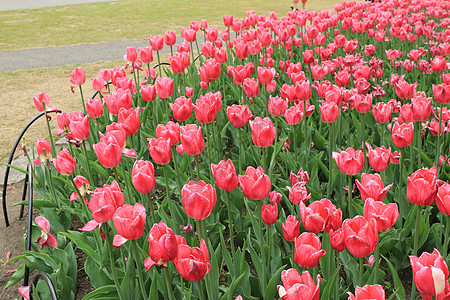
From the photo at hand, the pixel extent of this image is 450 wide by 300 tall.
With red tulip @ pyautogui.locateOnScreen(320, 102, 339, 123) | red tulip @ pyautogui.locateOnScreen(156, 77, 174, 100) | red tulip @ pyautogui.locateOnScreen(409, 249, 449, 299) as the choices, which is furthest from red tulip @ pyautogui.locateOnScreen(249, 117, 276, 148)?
red tulip @ pyautogui.locateOnScreen(156, 77, 174, 100)

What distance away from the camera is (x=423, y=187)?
5.16 ft

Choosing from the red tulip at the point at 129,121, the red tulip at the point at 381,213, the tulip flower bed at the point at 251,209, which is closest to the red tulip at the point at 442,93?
the tulip flower bed at the point at 251,209

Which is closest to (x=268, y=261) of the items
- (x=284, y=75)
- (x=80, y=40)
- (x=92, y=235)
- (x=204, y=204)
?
(x=204, y=204)

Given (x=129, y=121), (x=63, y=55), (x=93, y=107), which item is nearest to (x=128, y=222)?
(x=129, y=121)

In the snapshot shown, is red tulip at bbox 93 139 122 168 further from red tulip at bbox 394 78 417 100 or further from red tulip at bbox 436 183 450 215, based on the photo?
red tulip at bbox 394 78 417 100

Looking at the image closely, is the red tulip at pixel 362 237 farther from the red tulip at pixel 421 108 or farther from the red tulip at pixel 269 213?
the red tulip at pixel 421 108

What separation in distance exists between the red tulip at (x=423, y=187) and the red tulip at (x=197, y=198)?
2.30ft

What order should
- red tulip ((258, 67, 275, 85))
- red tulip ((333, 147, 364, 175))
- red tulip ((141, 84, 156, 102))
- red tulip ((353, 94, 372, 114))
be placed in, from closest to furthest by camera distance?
red tulip ((333, 147, 364, 175)), red tulip ((353, 94, 372, 114)), red tulip ((141, 84, 156, 102)), red tulip ((258, 67, 275, 85))

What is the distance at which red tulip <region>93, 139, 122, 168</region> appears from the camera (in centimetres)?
198

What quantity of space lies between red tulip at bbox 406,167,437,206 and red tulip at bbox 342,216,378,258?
27 centimetres

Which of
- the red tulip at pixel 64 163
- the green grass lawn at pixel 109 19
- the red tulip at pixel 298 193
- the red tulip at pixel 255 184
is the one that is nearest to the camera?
the red tulip at pixel 255 184

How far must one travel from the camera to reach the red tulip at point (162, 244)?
4.43 ft

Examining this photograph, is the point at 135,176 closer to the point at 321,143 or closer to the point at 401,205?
the point at 401,205

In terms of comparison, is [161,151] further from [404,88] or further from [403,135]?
[404,88]
